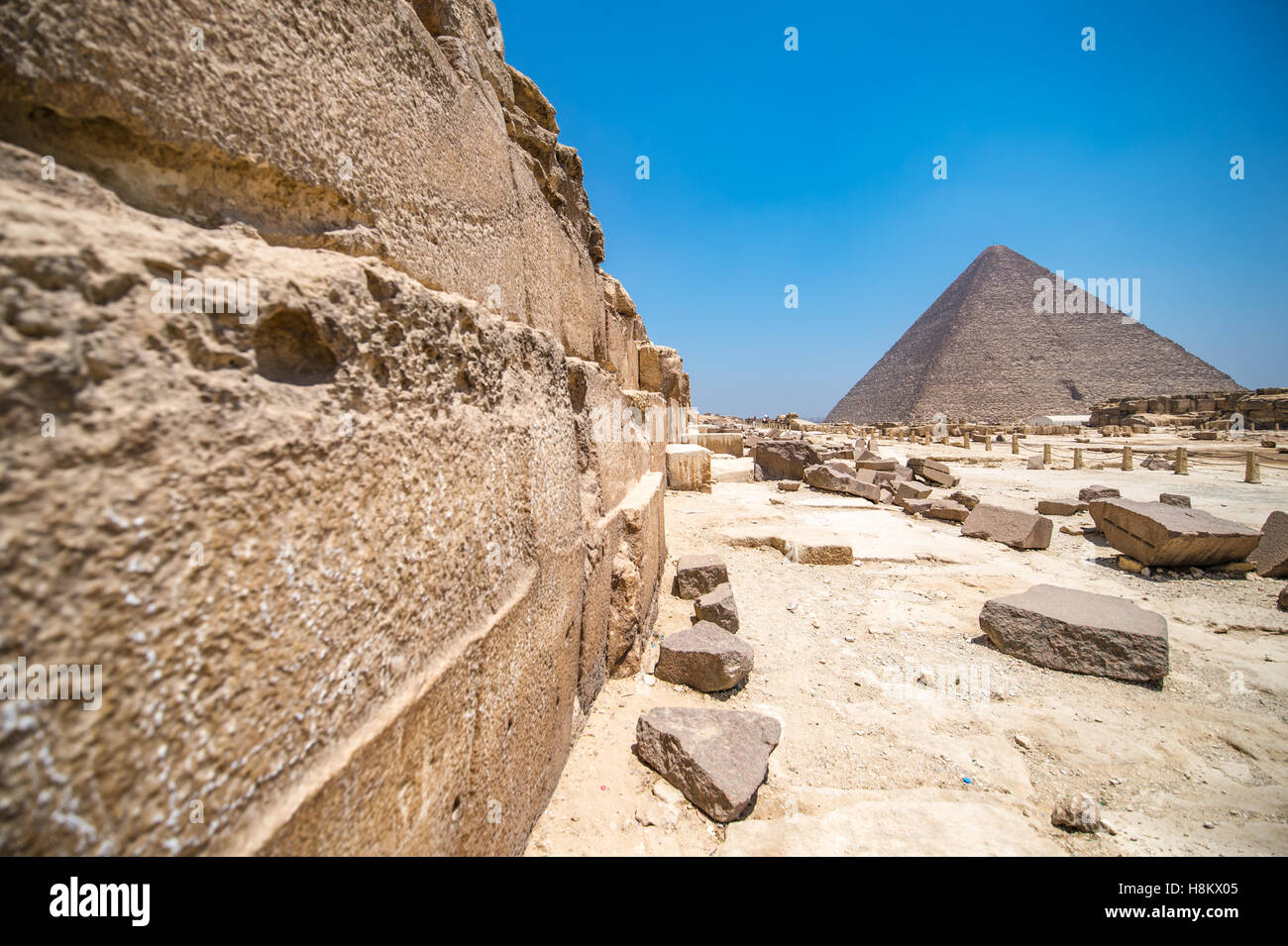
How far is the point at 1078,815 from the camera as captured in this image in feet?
5.73

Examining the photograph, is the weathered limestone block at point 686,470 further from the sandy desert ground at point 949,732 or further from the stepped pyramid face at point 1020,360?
the stepped pyramid face at point 1020,360

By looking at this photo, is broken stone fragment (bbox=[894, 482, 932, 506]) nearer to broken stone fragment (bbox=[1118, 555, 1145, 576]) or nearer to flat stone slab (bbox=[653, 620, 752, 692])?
broken stone fragment (bbox=[1118, 555, 1145, 576])

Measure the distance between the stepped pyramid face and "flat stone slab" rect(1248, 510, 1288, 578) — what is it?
5219 centimetres

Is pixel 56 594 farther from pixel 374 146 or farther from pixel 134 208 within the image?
pixel 374 146

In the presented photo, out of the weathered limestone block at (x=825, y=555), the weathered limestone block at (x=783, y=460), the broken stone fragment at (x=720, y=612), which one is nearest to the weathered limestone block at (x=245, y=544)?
the broken stone fragment at (x=720, y=612)

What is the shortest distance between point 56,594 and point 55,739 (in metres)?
0.13

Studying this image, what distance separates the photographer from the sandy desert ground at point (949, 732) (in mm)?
1710

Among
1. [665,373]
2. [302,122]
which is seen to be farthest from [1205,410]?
[302,122]

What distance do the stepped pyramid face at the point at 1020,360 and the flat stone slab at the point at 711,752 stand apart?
5686cm

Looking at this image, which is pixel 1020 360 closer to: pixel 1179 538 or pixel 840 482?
pixel 840 482

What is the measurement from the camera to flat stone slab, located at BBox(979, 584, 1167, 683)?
2.72 meters

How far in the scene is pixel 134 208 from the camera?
81cm

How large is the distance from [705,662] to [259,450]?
2230 millimetres
